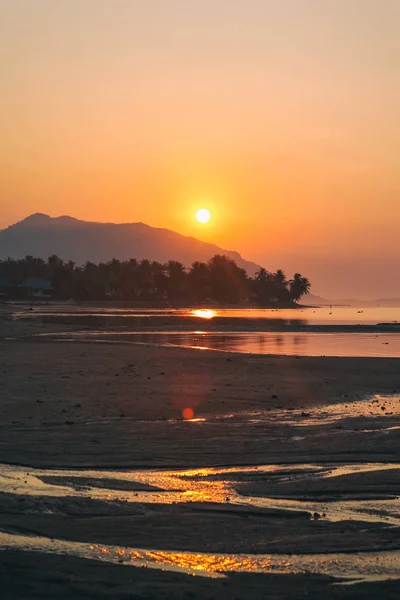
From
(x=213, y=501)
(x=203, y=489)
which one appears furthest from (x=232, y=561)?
(x=203, y=489)

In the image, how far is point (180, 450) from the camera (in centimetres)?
1491

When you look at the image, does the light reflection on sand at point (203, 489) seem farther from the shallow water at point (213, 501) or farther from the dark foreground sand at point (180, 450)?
the dark foreground sand at point (180, 450)

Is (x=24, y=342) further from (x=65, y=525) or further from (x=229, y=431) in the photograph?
(x=65, y=525)

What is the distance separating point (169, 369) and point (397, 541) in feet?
76.3

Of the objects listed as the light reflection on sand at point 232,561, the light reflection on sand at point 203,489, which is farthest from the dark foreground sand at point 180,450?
the light reflection on sand at point 203,489

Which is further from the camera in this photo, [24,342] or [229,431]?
[24,342]

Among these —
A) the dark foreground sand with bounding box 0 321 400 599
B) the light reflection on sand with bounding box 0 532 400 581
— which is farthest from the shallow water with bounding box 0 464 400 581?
the dark foreground sand with bounding box 0 321 400 599

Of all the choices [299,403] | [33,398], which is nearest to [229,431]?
[299,403]

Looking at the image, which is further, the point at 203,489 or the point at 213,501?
the point at 203,489

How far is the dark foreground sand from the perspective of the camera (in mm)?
7805

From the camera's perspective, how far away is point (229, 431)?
17125 mm

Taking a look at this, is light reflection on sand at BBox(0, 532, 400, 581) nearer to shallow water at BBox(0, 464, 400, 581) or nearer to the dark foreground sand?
shallow water at BBox(0, 464, 400, 581)

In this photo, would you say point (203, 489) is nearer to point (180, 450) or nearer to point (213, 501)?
point (213, 501)

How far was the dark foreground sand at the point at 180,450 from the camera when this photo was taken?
7805mm
